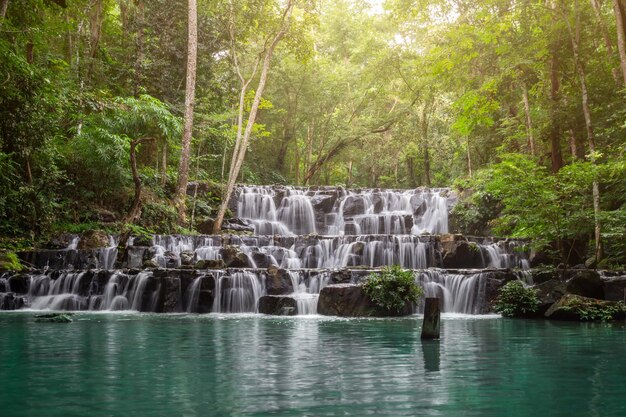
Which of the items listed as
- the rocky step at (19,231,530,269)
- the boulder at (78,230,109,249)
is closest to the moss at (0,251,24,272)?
the rocky step at (19,231,530,269)

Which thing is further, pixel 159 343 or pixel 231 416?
pixel 159 343

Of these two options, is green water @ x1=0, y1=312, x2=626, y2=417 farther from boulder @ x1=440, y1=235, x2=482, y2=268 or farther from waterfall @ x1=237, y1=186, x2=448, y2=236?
waterfall @ x1=237, y1=186, x2=448, y2=236

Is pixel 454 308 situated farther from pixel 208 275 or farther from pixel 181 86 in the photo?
pixel 181 86

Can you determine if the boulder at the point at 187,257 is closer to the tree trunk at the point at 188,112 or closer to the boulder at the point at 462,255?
the tree trunk at the point at 188,112

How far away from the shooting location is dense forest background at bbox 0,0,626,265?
14.9 meters

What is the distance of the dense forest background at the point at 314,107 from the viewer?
1491 centimetres

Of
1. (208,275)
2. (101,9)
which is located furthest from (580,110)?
(101,9)

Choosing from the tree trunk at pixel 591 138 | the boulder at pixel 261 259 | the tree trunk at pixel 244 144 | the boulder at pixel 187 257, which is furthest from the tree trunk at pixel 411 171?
the boulder at pixel 187 257

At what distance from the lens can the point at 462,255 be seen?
735 inches

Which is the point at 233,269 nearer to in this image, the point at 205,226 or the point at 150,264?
the point at 150,264

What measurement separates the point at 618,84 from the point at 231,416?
16111 mm

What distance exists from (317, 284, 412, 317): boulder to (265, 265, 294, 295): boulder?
1.68 m

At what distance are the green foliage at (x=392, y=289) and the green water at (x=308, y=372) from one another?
3412 mm

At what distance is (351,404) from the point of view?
415cm
